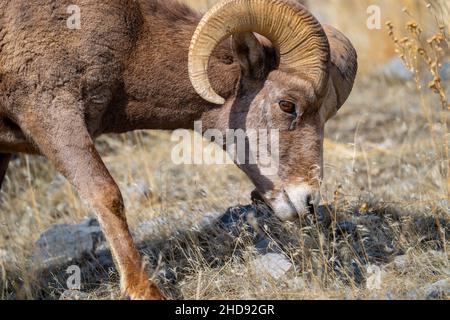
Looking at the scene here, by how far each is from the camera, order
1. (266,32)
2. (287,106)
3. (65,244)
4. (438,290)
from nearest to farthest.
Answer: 1. (438,290)
2. (266,32)
3. (287,106)
4. (65,244)

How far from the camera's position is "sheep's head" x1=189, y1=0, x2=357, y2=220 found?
19.2ft

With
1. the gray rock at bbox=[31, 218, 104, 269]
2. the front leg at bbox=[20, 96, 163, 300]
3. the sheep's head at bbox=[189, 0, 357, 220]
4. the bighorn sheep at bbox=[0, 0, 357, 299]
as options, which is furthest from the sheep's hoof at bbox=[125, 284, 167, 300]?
the gray rock at bbox=[31, 218, 104, 269]

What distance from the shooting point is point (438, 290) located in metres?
5.28

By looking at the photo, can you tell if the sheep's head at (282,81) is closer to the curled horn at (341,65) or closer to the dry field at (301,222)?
the curled horn at (341,65)

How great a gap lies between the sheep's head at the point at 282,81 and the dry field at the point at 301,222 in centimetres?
34

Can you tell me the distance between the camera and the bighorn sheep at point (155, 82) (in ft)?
18.8

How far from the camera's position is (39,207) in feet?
32.4

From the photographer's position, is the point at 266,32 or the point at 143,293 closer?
the point at 143,293

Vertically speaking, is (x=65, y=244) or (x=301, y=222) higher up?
(x=301, y=222)

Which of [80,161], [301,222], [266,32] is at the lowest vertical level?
[301,222]

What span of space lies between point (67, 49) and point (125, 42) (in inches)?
17.5

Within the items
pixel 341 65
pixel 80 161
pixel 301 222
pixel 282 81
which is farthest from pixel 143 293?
pixel 341 65

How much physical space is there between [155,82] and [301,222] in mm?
1496

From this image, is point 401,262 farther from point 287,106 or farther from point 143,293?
point 143,293
